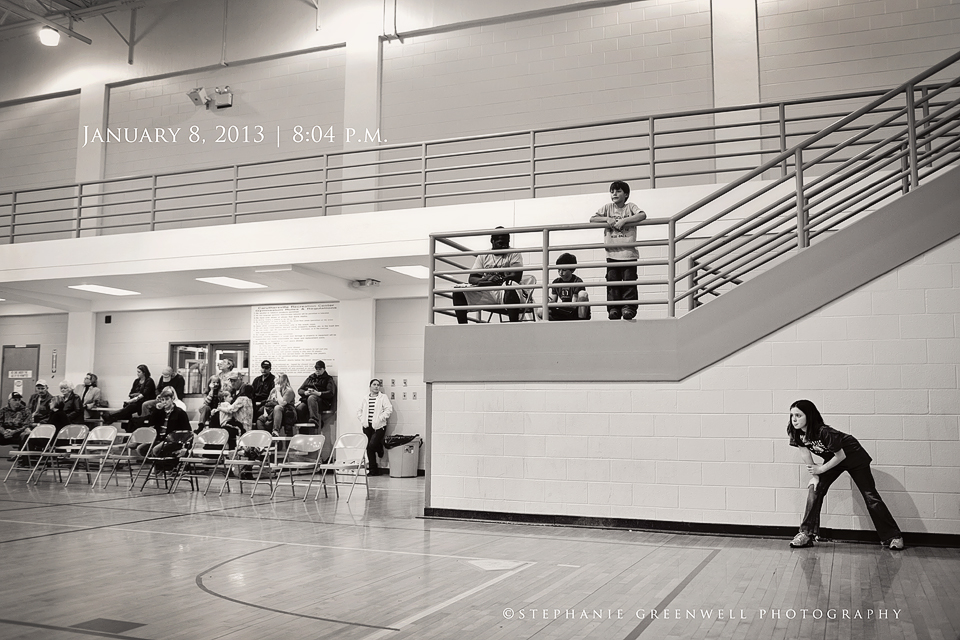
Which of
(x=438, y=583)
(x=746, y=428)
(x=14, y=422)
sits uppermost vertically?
(x=746, y=428)

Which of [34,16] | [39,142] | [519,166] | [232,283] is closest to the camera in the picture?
[519,166]

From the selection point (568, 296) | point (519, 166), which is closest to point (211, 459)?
point (568, 296)

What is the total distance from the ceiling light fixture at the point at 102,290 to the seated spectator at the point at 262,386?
10.7 feet

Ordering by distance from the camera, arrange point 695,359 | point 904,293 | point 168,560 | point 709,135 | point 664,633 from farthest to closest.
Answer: point 709,135, point 695,359, point 904,293, point 168,560, point 664,633

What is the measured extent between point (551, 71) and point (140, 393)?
9.08 m

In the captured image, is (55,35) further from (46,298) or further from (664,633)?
(664,633)

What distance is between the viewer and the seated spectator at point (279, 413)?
1321 centimetres

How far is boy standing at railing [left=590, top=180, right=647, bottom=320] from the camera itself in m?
7.59

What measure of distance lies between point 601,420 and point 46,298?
40.3 ft

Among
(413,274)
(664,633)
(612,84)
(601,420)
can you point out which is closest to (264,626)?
(664,633)

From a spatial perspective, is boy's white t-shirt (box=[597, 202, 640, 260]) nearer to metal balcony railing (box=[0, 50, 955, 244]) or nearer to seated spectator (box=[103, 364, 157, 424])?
metal balcony railing (box=[0, 50, 955, 244])

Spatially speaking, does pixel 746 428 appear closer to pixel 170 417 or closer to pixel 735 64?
pixel 735 64

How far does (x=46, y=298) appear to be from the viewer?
606 inches

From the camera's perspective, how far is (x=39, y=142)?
16.9 meters
